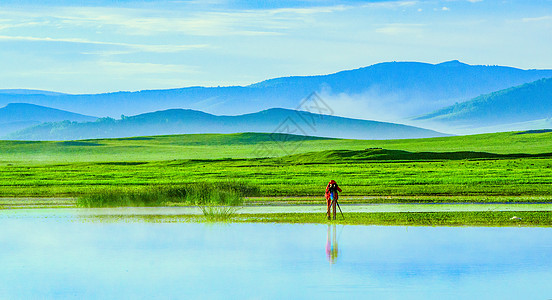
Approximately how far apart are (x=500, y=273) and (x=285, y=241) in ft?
24.1

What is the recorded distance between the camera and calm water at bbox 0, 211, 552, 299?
1808cm

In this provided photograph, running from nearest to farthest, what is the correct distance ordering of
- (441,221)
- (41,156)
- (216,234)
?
(216,234), (441,221), (41,156)

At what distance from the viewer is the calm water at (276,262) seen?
59.3 feet

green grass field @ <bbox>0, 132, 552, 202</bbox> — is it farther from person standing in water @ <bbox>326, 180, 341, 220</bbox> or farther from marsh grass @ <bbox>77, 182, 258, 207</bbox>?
person standing in water @ <bbox>326, 180, 341, 220</bbox>

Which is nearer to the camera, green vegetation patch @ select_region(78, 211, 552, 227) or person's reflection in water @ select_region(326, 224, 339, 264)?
person's reflection in water @ select_region(326, 224, 339, 264)

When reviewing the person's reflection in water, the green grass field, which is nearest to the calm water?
the person's reflection in water

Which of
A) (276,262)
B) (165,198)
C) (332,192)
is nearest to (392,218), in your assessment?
(332,192)

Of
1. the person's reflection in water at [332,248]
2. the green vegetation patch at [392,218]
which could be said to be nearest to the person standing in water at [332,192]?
the green vegetation patch at [392,218]

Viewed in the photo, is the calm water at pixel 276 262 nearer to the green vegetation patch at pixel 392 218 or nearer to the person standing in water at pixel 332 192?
the green vegetation patch at pixel 392 218

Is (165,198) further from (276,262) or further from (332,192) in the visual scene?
(276,262)

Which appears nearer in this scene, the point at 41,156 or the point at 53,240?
the point at 53,240

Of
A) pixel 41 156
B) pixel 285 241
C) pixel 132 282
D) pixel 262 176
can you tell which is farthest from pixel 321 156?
pixel 132 282

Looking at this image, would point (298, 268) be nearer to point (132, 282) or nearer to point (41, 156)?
point (132, 282)

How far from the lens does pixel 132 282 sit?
1916 centimetres
